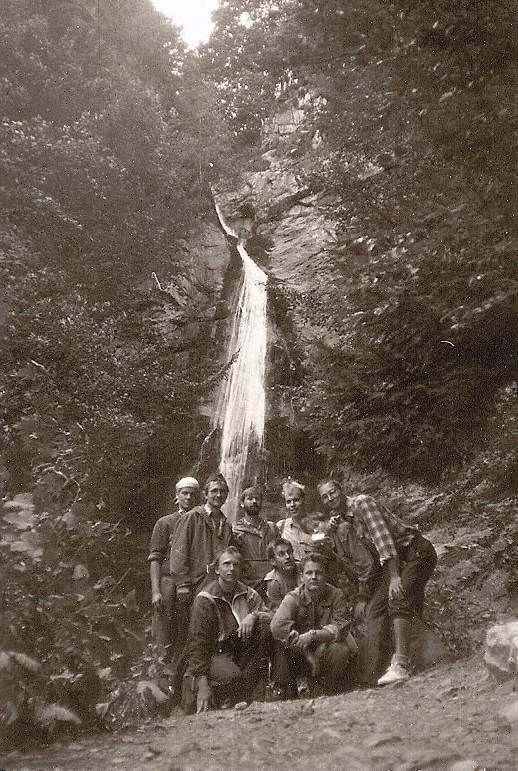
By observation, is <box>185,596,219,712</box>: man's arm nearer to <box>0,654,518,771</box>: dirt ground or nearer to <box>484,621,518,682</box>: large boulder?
<box>0,654,518,771</box>: dirt ground

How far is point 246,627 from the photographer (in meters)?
3.83

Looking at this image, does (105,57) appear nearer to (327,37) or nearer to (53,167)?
(53,167)

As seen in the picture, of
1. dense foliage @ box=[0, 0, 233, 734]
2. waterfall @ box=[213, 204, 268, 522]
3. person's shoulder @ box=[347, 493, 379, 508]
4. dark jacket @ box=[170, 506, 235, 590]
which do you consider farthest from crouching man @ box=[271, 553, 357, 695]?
waterfall @ box=[213, 204, 268, 522]

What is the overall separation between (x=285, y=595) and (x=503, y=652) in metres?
1.45

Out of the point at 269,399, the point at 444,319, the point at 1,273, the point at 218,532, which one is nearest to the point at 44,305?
the point at 1,273

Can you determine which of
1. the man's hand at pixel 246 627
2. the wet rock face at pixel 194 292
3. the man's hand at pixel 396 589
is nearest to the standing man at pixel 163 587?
the man's hand at pixel 246 627

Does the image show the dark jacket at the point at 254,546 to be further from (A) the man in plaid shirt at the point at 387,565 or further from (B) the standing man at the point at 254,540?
(A) the man in plaid shirt at the point at 387,565

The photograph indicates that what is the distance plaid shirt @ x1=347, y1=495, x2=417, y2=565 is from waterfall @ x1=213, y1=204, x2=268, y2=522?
6.70 ft

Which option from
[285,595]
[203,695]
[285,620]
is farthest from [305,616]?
[203,695]

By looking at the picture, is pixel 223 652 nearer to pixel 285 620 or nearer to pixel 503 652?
pixel 285 620

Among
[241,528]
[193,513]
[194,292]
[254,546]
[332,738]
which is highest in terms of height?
[194,292]

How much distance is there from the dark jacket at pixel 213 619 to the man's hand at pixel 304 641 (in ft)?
0.81

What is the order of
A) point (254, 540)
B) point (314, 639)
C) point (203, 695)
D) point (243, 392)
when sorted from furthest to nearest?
point (243, 392) < point (254, 540) < point (314, 639) < point (203, 695)

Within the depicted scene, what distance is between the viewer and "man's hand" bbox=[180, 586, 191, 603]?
175 inches
